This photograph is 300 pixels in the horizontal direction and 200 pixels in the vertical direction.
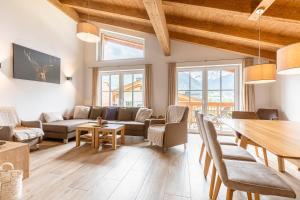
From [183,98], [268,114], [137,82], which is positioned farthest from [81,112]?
[268,114]

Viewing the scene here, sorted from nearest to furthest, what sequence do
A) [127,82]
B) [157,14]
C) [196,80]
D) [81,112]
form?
[157,14], [196,80], [81,112], [127,82]

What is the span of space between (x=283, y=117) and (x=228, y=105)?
1312 millimetres

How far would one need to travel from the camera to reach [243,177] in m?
1.32

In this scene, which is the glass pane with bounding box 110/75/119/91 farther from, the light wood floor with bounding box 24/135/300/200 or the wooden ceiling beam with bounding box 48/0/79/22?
the light wood floor with bounding box 24/135/300/200

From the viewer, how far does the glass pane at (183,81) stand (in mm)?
5387

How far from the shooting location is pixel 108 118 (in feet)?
17.0

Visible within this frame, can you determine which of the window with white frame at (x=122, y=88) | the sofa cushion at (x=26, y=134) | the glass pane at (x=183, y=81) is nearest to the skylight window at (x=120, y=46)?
the window with white frame at (x=122, y=88)

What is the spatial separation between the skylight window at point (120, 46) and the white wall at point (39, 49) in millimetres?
878

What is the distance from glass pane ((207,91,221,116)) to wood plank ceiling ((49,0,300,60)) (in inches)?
53.8

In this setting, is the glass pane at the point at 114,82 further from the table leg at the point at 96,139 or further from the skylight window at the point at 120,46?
the table leg at the point at 96,139

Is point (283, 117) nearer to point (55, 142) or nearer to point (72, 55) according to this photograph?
point (55, 142)

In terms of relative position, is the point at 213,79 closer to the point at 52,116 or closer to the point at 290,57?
the point at 290,57

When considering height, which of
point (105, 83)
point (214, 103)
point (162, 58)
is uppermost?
point (162, 58)

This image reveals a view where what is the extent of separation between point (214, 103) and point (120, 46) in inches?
143
